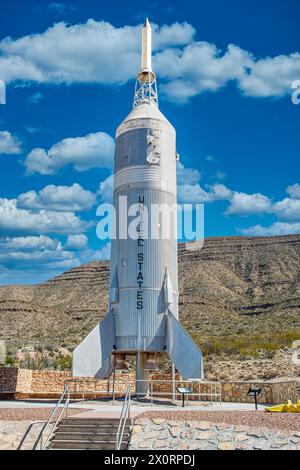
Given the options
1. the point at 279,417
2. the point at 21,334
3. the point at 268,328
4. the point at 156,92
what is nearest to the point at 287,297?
the point at 268,328

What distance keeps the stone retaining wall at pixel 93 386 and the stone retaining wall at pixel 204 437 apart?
29.1 ft

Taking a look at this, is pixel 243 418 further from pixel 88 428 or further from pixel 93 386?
pixel 93 386

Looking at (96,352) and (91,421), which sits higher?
(96,352)

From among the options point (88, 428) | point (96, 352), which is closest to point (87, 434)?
point (88, 428)

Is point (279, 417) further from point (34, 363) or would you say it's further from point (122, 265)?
point (34, 363)

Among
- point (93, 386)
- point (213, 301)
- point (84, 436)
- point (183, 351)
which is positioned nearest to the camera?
point (84, 436)

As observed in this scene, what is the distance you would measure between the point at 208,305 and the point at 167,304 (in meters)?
40.3

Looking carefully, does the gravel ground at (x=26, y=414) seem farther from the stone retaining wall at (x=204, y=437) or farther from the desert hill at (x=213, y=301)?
the desert hill at (x=213, y=301)

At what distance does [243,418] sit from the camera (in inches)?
495

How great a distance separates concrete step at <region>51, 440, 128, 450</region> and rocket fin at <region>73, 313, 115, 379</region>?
7.23m

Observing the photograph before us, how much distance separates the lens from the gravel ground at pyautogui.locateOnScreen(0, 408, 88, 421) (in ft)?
44.2

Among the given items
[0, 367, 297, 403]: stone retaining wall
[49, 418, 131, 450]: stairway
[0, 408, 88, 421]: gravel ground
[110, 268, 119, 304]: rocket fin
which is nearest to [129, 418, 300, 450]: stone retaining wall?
[49, 418, 131, 450]: stairway

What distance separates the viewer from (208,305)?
5962 cm

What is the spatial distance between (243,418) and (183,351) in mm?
6665
